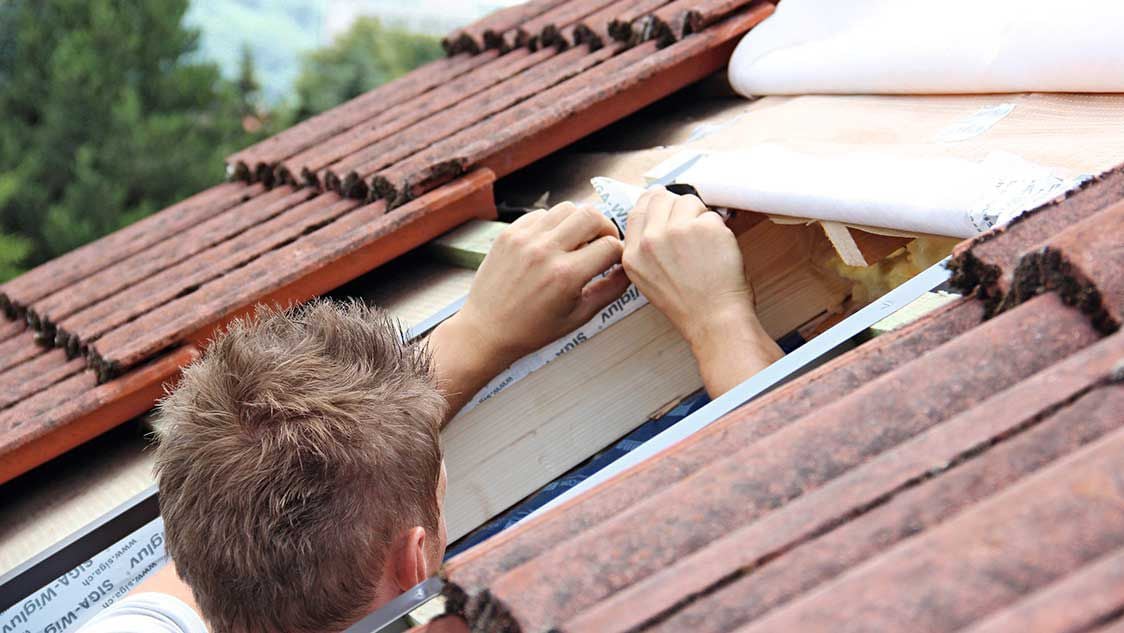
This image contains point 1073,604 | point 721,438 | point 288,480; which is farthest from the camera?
point 288,480

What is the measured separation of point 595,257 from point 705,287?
0.22m

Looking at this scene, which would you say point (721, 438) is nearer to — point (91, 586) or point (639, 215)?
point (639, 215)

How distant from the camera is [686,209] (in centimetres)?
211

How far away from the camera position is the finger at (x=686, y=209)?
6.88 feet

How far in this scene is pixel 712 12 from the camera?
3.12 metres

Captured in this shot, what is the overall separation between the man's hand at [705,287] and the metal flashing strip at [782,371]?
0.33 meters

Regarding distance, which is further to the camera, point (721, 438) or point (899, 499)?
point (721, 438)

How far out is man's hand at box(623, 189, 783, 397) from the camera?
2.01m

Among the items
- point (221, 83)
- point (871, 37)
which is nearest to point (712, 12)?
point (871, 37)

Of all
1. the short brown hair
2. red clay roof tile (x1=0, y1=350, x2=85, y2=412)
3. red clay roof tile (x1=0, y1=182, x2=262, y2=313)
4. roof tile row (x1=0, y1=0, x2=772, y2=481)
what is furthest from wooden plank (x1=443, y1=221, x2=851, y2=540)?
red clay roof tile (x1=0, y1=182, x2=262, y2=313)

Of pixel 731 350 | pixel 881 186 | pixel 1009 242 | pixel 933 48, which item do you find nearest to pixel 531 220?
pixel 731 350

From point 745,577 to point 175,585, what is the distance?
4.43 ft

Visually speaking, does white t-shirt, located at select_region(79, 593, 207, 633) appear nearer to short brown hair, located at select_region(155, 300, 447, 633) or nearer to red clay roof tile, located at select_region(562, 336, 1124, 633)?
short brown hair, located at select_region(155, 300, 447, 633)

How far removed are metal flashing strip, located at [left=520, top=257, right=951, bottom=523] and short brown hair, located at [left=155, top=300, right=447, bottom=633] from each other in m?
0.26
